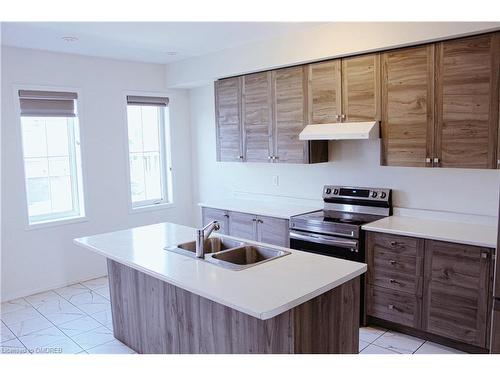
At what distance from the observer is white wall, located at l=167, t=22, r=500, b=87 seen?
3.05 metres

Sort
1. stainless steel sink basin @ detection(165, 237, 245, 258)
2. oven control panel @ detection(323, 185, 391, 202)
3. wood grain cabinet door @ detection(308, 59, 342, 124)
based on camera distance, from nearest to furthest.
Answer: stainless steel sink basin @ detection(165, 237, 245, 258), wood grain cabinet door @ detection(308, 59, 342, 124), oven control panel @ detection(323, 185, 391, 202)

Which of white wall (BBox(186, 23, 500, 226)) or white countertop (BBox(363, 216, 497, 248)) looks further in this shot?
white wall (BBox(186, 23, 500, 226))

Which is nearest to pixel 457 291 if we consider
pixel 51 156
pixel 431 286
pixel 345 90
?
pixel 431 286

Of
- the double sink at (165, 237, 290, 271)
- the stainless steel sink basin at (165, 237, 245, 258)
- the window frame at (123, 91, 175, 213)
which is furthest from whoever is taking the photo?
the window frame at (123, 91, 175, 213)

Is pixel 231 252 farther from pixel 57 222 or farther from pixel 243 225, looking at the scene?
pixel 57 222

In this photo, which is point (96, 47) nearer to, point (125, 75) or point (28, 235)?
point (125, 75)

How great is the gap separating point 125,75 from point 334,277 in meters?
3.84

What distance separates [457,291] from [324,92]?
6.36 ft

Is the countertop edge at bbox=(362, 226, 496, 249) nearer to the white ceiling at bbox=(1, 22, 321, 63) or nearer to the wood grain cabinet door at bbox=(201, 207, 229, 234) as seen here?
the wood grain cabinet door at bbox=(201, 207, 229, 234)

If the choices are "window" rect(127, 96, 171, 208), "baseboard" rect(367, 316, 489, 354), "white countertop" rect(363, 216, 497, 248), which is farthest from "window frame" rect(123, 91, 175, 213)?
"baseboard" rect(367, 316, 489, 354)

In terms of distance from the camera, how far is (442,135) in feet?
10.3

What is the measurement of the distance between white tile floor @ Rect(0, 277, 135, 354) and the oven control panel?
2292mm

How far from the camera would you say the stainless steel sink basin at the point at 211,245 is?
2775 millimetres

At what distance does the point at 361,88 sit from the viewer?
3.51 metres
